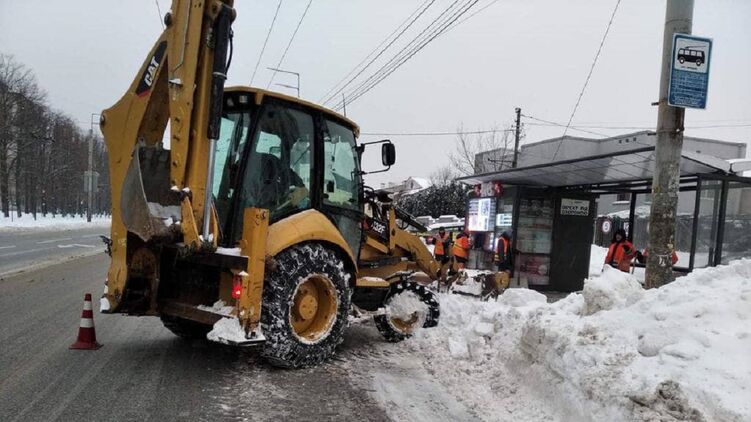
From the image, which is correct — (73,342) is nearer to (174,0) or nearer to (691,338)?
(174,0)

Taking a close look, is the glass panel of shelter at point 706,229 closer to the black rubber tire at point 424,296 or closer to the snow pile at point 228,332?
the black rubber tire at point 424,296

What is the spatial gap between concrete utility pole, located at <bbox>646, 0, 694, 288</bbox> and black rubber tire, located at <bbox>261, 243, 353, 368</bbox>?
3.11m

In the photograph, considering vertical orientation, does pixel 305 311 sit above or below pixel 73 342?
above

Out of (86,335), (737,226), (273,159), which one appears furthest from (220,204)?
(737,226)

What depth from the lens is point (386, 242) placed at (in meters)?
7.26

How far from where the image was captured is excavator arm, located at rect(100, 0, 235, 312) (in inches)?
185

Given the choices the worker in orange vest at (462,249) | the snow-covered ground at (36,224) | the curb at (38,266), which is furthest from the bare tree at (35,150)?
the worker in orange vest at (462,249)

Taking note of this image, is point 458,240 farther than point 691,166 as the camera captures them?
Yes

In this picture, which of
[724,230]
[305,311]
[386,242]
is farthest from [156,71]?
[724,230]

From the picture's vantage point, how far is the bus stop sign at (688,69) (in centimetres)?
519

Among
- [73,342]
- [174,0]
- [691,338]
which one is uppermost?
[174,0]

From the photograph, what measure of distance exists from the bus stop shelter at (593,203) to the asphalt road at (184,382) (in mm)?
5460

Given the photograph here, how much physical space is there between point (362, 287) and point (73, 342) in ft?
10.6

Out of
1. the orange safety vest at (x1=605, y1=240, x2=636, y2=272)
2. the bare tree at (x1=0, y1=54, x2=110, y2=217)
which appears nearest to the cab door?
the orange safety vest at (x1=605, y1=240, x2=636, y2=272)
